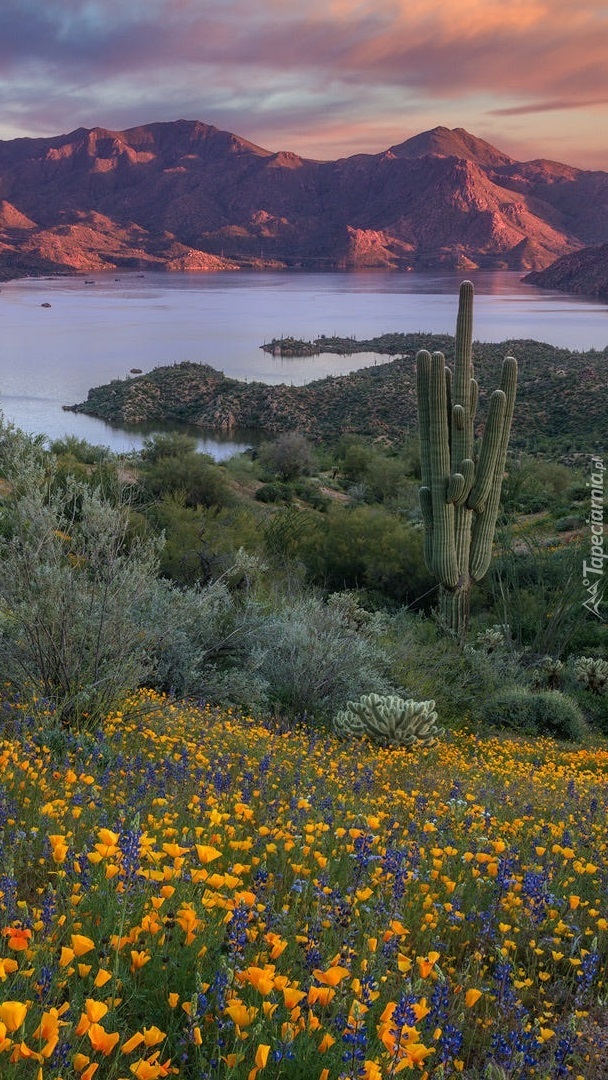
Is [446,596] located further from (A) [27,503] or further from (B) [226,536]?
(A) [27,503]

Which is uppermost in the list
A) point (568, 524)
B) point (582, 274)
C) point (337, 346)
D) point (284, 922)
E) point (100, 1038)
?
point (582, 274)

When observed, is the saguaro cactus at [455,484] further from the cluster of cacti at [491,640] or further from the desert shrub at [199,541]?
the desert shrub at [199,541]

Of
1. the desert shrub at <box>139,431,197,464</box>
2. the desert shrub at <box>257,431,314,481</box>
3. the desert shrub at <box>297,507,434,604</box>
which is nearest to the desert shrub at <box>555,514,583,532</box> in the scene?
the desert shrub at <box>297,507,434,604</box>

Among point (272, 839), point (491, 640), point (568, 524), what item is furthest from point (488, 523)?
point (272, 839)

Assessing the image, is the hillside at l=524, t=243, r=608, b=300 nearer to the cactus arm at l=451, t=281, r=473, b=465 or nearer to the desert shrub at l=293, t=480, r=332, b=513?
the desert shrub at l=293, t=480, r=332, b=513

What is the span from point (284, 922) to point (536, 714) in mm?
8400

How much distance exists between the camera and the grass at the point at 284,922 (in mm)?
1571

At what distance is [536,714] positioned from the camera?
10031mm

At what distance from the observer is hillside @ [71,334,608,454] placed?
44969mm

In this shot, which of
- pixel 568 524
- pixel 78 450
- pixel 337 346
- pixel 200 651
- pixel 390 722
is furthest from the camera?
pixel 337 346

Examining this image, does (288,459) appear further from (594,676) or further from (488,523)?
(594,676)

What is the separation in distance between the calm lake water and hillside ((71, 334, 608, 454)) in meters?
4.71

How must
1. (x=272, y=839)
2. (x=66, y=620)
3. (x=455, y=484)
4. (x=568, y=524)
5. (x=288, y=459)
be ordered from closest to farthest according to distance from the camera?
1. (x=272, y=839)
2. (x=66, y=620)
3. (x=455, y=484)
4. (x=568, y=524)
5. (x=288, y=459)

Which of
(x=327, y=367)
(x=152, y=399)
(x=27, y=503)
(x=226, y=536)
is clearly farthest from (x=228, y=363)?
(x=27, y=503)
